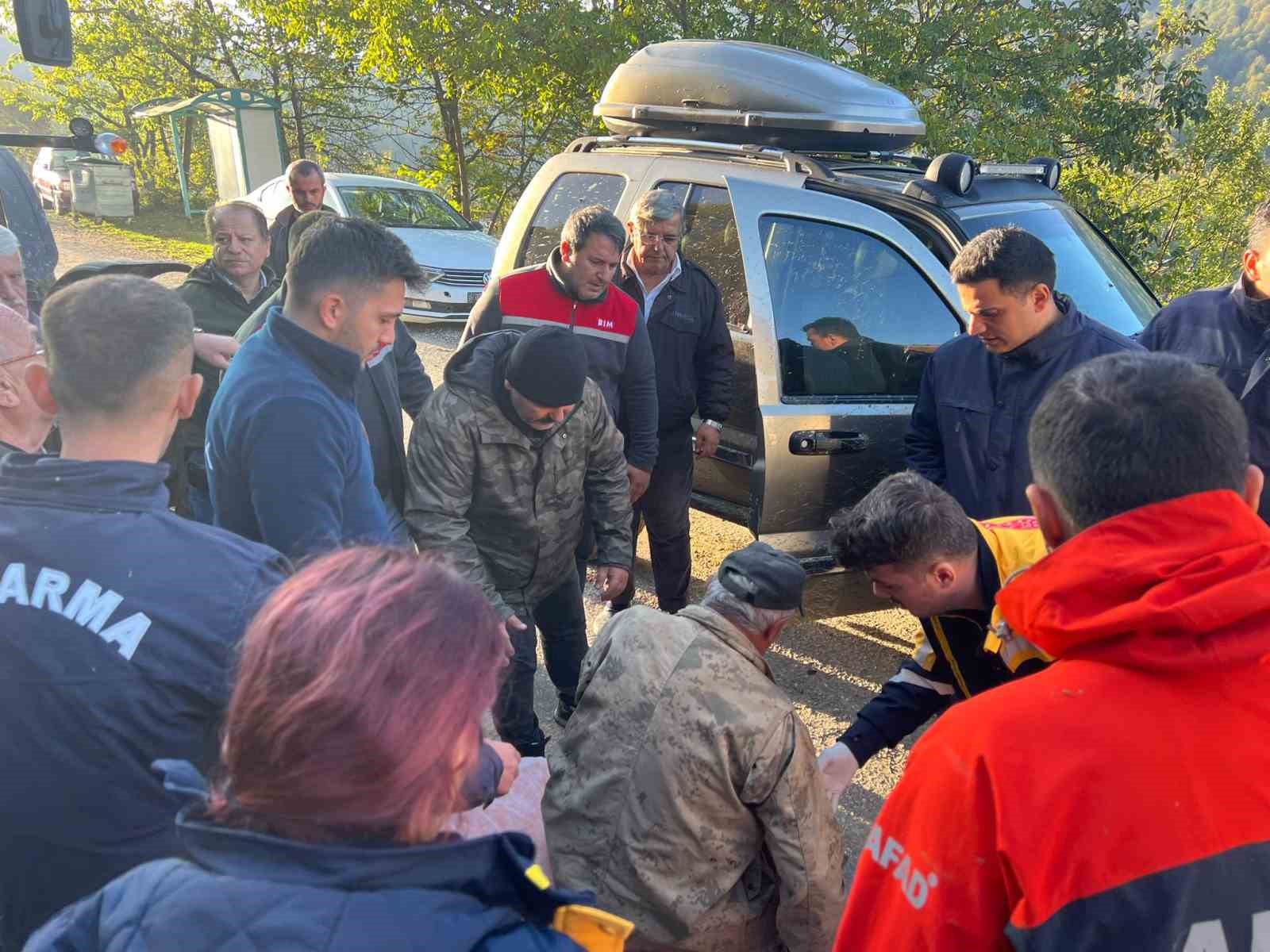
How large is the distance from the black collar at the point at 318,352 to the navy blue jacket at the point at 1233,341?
8.85ft

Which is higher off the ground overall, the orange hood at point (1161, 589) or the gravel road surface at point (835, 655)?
the orange hood at point (1161, 589)

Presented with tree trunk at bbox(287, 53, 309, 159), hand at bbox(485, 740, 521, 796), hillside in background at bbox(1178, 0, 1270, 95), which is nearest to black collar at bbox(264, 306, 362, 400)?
hand at bbox(485, 740, 521, 796)

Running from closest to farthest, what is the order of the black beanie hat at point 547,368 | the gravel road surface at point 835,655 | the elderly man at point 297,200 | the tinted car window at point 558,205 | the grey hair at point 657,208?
the black beanie hat at point 547,368, the gravel road surface at point 835,655, the grey hair at point 657,208, the tinted car window at point 558,205, the elderly man at point 297,200

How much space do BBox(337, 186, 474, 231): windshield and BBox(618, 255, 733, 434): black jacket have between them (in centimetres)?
789

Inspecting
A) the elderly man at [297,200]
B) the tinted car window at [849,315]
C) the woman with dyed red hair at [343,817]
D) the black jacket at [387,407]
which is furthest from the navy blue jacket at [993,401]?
the elderly man at [297,200]

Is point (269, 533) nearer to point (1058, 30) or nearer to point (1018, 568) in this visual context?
point (1018, 568)

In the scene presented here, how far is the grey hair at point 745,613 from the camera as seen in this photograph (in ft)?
7.46

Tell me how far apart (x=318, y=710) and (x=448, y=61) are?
448 inches

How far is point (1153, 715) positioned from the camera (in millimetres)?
1100

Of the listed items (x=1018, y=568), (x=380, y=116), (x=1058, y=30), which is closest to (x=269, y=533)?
(x=1018, y=568)

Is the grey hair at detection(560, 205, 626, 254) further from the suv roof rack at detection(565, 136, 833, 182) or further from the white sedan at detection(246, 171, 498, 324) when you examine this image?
the white sedan at detection(246, 171, 498, 324)

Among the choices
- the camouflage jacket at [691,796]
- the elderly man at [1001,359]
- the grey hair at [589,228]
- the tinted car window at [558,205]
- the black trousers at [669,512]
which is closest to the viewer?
the camouflage jacket at [691,796]

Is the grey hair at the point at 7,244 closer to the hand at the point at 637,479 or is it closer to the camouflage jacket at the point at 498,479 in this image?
the camouflage jacket at the point at 498,479

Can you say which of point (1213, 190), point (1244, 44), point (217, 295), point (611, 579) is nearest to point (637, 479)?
point (611, 579)
